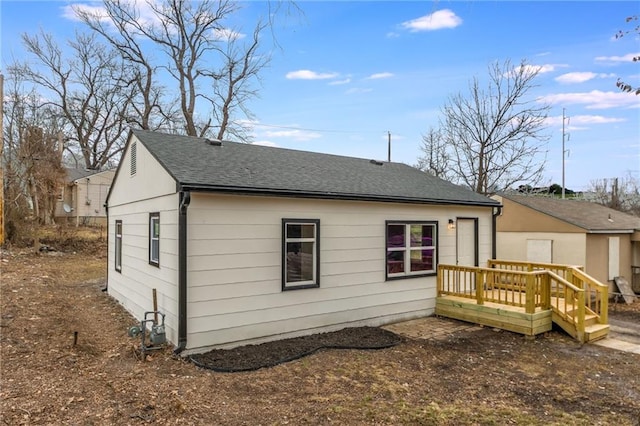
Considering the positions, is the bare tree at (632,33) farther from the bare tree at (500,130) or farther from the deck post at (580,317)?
the bare tree at (500,130)

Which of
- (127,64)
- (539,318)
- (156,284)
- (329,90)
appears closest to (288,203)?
(156,284)

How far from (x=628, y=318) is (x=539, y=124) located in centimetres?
1056

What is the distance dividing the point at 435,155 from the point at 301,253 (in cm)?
1991

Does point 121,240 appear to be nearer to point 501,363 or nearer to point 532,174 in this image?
point 501,363

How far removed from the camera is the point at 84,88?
Answer: 95.5ft

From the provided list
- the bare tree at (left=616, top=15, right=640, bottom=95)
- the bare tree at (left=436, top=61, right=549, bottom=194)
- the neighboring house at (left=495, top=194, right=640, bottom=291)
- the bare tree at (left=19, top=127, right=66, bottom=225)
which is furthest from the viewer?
the bare tree at (left=436, top=61, right=549, bottom=194)

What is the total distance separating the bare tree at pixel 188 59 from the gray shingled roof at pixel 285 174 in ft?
57.3

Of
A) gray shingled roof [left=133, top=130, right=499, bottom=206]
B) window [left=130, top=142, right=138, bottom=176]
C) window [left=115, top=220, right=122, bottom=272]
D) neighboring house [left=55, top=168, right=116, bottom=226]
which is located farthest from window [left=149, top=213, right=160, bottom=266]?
neighboring house [left=55, top=168, right=116, bottom=226]

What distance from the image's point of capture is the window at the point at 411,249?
8461 mm

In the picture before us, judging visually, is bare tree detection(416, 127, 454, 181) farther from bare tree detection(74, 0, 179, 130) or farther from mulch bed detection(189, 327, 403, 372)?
mulch bed detection(189, 327, 403, 372)

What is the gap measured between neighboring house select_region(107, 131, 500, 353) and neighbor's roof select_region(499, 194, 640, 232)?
4.55 metres

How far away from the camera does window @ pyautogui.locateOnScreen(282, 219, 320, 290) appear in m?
7.00

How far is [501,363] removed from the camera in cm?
609

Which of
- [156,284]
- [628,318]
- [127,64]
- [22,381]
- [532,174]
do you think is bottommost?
[628,318]
